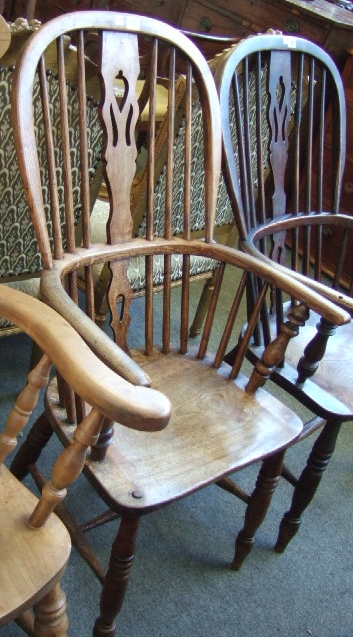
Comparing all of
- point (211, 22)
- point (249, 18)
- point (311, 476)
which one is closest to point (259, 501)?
point (311, 476)

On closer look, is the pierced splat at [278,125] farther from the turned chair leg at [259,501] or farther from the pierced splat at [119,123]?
the turned chair leg at [259,501]

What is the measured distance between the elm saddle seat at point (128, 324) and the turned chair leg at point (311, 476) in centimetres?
10

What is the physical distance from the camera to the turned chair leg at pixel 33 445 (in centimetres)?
127

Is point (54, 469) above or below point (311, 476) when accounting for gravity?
above

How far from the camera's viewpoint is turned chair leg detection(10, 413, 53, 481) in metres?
1.27

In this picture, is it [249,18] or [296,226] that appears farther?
[249,18]

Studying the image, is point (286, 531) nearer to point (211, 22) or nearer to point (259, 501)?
point (259, 501)

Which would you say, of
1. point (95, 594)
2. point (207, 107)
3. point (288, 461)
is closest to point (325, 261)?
point (288, 461)

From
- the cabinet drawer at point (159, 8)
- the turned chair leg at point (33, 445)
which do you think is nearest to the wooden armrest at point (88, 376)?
the turned chair leg at point (33, 445)

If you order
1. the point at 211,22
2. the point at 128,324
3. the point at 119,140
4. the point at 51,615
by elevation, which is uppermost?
the point at 211,22

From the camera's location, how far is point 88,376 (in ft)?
2.35

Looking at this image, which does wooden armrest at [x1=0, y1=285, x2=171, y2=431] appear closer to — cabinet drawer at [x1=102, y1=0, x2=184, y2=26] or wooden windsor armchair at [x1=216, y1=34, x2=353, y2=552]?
wooden windsor armchair at [x1=216, y1=34, x2=353, y2=552]

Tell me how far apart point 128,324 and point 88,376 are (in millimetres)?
521

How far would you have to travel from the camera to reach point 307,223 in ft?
5.22
